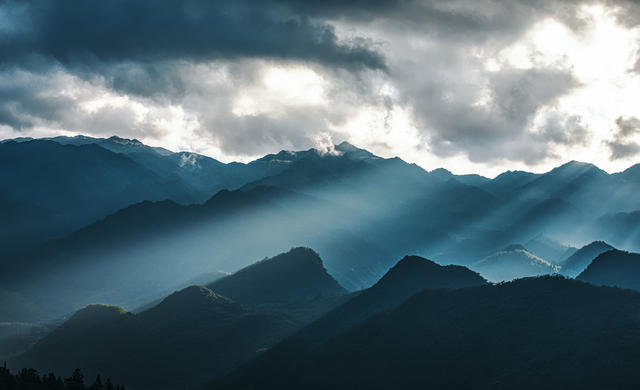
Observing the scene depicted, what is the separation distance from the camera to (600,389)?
19950 cm

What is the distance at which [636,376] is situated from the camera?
654 feet

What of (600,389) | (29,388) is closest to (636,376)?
(600,389)

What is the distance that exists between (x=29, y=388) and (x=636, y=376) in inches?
7460

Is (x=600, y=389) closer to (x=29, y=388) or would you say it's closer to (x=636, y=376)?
(x=636, y=376)

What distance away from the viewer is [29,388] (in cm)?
19800

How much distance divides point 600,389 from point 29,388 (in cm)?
17830

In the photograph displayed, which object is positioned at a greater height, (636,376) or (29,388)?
(29,388)

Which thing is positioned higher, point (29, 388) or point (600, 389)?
point (29, 388)

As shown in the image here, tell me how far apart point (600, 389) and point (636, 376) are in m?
11.9
